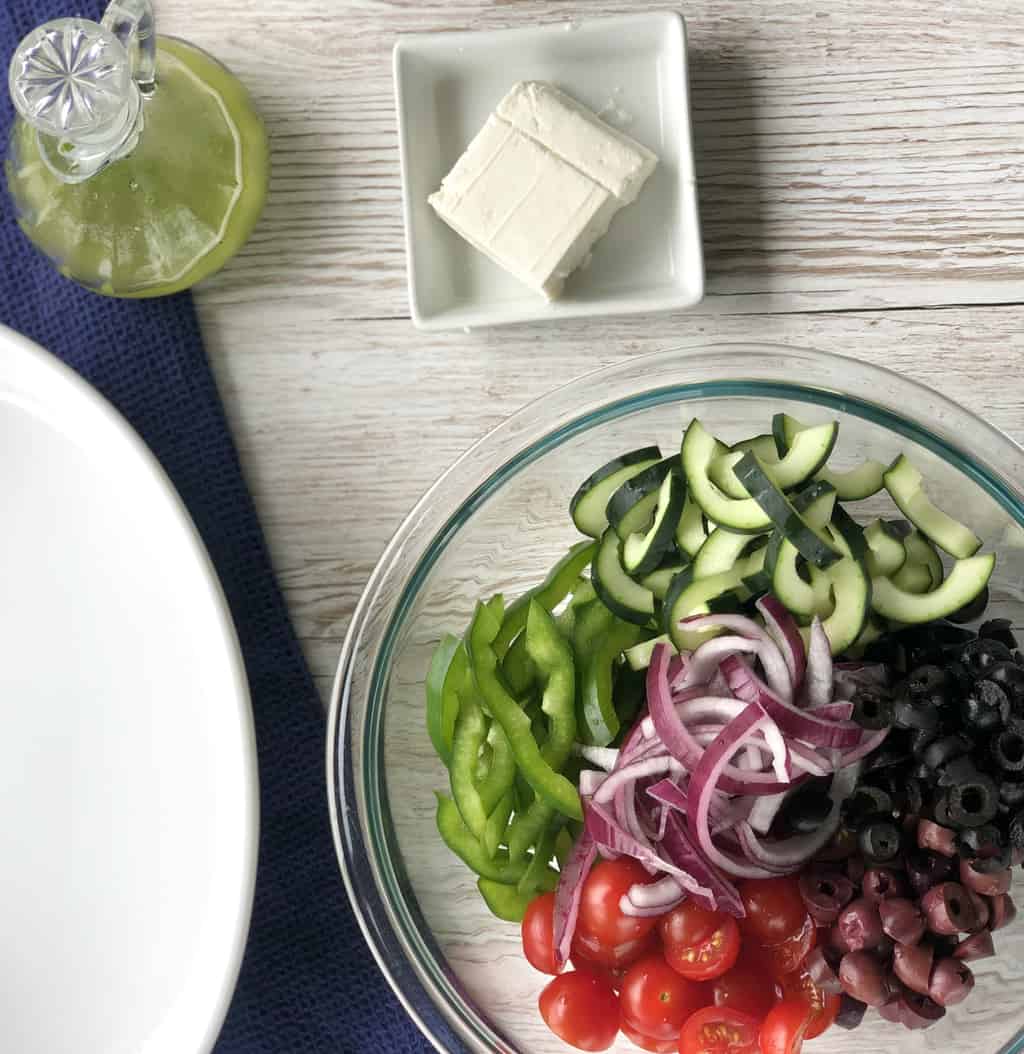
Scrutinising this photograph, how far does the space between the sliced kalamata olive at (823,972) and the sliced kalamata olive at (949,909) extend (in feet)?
0.33

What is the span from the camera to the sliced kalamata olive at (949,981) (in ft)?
3.42

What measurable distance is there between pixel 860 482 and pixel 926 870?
36 centimetres

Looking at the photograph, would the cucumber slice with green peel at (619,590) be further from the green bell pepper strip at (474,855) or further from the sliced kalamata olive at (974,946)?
the sliced kalamata olive at (974,946)

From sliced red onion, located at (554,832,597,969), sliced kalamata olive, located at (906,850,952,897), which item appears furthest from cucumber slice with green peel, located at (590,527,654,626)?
sliced kalamata olive, located at (906,850,952,897)

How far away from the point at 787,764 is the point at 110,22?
36.5 inches

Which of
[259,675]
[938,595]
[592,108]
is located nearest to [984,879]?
[938,595]

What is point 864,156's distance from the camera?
1306 millimetres

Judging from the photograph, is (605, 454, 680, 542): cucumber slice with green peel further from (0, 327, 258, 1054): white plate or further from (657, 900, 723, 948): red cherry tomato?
(0, 327, 258, 1054): white plate

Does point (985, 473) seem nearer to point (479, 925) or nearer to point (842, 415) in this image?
point (842, 415)

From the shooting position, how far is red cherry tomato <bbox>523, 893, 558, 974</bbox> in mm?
1161

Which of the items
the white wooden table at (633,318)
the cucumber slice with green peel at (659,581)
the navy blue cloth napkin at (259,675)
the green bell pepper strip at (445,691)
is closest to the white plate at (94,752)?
the navy blue cloth napkin at (259,675)

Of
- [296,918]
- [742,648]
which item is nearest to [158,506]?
[296,918]

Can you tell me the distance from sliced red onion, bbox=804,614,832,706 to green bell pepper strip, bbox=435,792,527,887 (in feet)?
1.10

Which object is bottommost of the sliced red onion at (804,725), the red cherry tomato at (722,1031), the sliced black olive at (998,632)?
the red cherry tomato at (722,1031)
